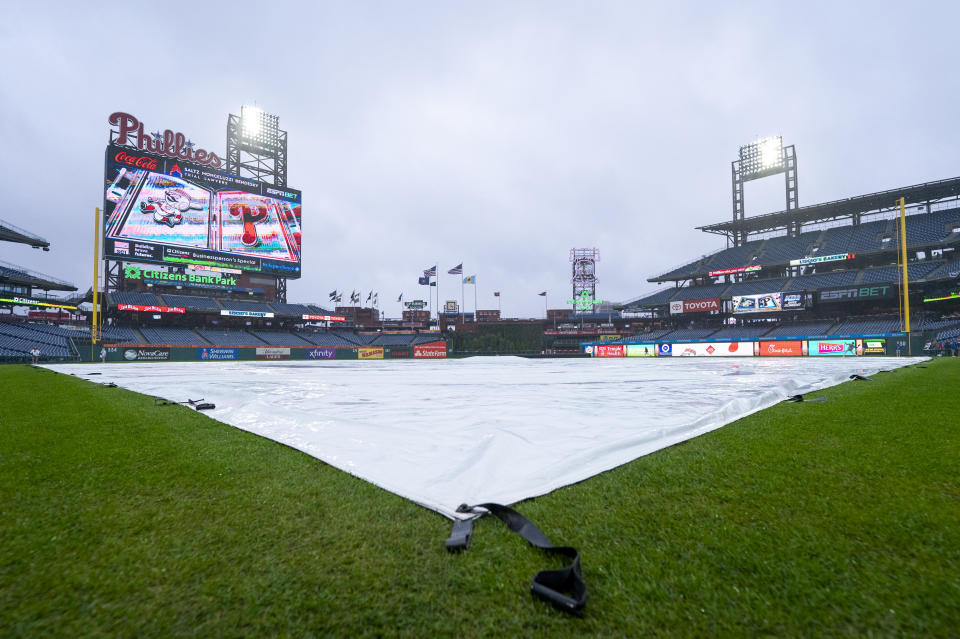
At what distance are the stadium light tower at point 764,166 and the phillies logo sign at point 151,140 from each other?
148ft

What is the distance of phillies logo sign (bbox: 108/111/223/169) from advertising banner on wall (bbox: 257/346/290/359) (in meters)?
13.8

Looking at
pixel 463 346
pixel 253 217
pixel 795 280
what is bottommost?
pixel 463 346

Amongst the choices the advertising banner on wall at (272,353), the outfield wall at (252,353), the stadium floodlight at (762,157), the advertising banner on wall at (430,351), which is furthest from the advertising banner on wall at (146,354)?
the stadium floodlight at (762,157)

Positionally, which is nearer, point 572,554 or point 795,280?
point 572,554

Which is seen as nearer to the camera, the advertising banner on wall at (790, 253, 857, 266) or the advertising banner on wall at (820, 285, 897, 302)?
the advertising banner on wall at (820, 285, 897, 302)

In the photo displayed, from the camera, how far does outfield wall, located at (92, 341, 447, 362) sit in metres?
24.3

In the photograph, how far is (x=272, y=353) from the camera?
97.3ft

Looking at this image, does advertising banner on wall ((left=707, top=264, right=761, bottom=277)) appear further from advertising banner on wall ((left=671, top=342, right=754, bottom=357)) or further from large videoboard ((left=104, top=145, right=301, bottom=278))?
large videoboard ((left=104, top=145, right=301, bottom=278))

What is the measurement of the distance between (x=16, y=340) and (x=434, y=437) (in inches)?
1373

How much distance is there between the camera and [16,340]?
25328 millimetres

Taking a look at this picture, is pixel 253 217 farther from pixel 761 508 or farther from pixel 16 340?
pixel 761 508

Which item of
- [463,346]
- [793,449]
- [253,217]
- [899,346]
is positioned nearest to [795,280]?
[899,346]

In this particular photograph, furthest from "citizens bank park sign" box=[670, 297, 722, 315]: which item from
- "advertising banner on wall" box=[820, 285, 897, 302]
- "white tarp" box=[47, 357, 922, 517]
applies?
"white tarp" box=[47, 357, 922, 517]

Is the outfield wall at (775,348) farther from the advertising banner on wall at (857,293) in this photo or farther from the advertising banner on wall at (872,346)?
the advertising banner on wall at (857,293)
